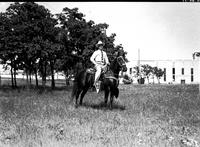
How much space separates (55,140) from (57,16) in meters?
41.5

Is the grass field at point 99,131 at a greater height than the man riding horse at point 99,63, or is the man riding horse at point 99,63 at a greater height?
the man riding horse at point 99,63

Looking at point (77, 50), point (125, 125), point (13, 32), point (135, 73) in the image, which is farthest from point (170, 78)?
point (125, 125)

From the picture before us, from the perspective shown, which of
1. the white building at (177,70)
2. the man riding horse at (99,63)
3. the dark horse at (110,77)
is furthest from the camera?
the white building at (177,70)

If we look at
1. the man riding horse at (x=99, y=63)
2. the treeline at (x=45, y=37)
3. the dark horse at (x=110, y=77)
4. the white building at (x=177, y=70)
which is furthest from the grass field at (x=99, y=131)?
the white building at (x=177, y=70)

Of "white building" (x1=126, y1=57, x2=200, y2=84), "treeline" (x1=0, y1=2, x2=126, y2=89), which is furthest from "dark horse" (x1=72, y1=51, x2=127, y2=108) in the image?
"white building" (x1=126, y1=57, x2=200, y2=84)

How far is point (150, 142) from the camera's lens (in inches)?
Answer: 283

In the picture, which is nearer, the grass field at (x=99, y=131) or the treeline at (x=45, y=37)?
the grass field at (x=99, y=131)

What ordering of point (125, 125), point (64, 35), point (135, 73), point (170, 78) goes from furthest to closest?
point (170, 78), point (135, 73), point (64, 35), point (125, 125)

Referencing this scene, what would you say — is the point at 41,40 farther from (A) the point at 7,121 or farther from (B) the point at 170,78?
(B) the point at 170,78

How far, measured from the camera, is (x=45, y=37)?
136 feet

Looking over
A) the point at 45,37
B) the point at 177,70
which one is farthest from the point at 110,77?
the point at 177,70

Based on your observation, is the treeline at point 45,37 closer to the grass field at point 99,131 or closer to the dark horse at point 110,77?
the dark horse at point 110,77

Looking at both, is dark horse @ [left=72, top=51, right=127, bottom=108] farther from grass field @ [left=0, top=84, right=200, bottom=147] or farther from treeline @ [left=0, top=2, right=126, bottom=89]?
treeline @ [left=0, top=2, right=126, bottom=89]

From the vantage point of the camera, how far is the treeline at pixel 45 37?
37528 millimetres
